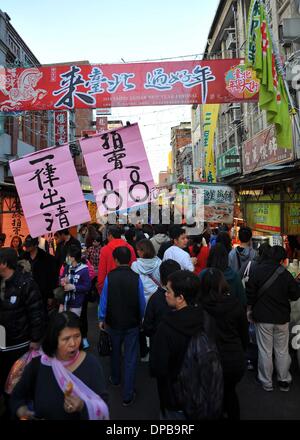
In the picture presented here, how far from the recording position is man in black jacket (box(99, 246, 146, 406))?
4.27 m

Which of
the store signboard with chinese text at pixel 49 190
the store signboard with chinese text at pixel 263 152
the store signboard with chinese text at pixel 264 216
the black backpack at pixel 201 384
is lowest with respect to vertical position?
the black backpack at pixel 201 384

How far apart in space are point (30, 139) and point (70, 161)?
1464 cm

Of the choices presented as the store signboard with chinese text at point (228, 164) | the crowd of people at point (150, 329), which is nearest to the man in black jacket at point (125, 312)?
the crowd of people at point (150, 329)

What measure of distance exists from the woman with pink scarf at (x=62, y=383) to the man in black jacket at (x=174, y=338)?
0.52 m

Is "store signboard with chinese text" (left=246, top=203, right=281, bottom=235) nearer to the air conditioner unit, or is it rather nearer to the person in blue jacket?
the person in blue jacket

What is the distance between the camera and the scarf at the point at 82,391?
2.16m

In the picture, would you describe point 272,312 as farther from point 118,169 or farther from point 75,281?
point 118,169

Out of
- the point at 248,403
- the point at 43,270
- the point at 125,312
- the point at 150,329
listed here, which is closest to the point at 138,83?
the point at 43,270

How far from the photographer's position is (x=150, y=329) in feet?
12.3

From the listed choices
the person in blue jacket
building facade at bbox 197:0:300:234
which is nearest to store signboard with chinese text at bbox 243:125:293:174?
building facade at bbox 197:0:300:234

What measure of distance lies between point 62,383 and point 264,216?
34.3 ft

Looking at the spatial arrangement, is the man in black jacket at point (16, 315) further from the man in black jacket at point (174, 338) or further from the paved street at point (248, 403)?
the man in black jacket at point (174, 338)
